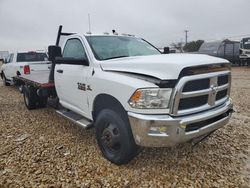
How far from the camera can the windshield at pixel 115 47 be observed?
374 centimetres

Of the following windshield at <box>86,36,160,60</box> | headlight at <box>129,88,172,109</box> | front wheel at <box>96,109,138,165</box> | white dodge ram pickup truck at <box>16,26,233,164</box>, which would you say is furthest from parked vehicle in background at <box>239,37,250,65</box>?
headlight at <box>129,88,172,109</box>

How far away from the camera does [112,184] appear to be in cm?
282

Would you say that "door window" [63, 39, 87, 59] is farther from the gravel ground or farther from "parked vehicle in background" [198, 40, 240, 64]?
"parked vehicle in background" [198, 40, 240, 64]

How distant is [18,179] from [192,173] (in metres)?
2.30

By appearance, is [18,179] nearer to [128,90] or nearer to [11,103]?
[128,90]

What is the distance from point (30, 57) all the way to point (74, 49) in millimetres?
6864

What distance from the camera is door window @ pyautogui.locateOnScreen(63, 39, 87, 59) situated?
399 cm

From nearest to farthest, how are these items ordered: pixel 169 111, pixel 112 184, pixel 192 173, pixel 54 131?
1. pixel 169 111
2. pixel 112 184
3. pixel 192 173
4. pixel 54 131

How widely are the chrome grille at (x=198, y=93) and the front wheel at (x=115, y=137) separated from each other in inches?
27.6

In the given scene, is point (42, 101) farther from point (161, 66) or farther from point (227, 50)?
point (227, 50)

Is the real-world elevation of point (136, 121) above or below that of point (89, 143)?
above

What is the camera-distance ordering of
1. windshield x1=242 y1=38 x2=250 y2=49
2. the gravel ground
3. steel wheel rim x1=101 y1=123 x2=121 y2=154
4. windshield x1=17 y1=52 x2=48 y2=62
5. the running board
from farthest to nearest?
windshield x1=242 y1=38 x2=250 y2=49 < windshield x1=17 y1=52 x2=48 y2=62 < the running board < steel wheel rim x1=101 y1=123 x2=121 y2=154 < the gravel ground

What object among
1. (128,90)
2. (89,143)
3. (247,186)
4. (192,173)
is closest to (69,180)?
(89,143)

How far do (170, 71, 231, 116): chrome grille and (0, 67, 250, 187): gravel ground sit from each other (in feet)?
2.90
